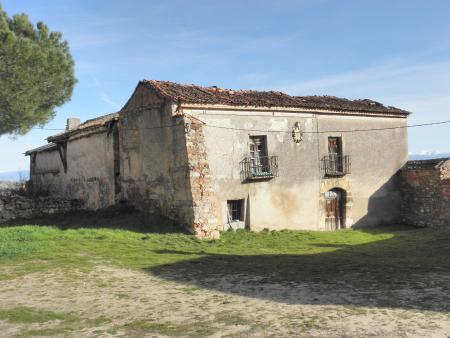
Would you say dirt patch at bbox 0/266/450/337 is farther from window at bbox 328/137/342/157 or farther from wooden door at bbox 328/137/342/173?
window at bbox 328/137/342/157

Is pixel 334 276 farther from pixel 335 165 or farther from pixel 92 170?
pixel 92 170

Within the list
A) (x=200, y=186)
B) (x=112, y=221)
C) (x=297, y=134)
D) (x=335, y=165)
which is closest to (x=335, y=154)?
(x=335, y=165)

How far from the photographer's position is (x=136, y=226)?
16109mm

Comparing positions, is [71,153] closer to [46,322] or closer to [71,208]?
[71,208]

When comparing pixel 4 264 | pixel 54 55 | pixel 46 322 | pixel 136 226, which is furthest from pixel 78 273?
pixel 54 55

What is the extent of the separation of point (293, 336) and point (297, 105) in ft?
44.6

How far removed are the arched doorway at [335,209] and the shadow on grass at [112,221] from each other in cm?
722

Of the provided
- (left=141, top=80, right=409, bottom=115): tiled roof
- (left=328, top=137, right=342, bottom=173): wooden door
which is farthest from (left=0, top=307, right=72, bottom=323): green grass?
(left=328, top=137, right=342, bottom=173): wooden door

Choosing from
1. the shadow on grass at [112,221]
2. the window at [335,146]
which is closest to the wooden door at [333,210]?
the window at [335,146]

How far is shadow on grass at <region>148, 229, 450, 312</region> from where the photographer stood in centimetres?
793

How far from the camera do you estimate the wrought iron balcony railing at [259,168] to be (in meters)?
17.0

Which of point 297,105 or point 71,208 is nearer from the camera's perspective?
point 297,105

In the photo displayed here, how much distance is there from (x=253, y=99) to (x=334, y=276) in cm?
972

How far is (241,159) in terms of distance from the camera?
56.0ft
